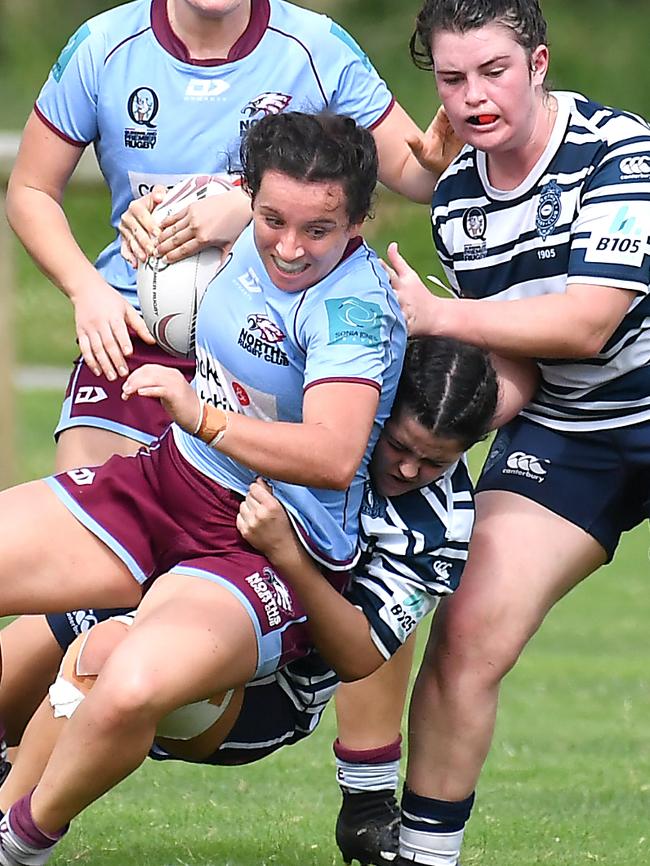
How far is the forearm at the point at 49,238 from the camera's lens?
4309 millimetres

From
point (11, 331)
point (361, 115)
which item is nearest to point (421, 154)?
point (361, 115)

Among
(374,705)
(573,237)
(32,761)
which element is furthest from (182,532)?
(573,237)

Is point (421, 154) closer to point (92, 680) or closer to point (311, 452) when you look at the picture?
point (311, 452)

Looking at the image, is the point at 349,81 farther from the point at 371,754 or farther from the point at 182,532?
the point at 371,754

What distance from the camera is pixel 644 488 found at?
14.3 ft

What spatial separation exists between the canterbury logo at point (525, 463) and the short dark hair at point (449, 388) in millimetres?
406

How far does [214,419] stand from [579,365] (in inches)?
41.4

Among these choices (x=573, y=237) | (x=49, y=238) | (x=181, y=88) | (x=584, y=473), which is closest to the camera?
(x=573, y=237)

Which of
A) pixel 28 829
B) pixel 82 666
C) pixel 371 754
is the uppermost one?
pixel 82 666

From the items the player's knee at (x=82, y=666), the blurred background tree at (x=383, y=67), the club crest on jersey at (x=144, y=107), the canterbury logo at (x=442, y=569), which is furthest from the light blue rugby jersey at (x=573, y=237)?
the blurred background tree at (x=383, y=67)

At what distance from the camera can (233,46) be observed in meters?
4.55

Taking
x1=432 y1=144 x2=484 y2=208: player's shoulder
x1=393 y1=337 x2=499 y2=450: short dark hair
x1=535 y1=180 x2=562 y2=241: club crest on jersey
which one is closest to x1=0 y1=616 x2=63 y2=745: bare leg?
x1=393 y1=337 x2=499 y2=450: short dark hair

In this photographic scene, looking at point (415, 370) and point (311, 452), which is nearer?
point (311, 452)

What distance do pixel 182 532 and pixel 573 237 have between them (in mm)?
1098
